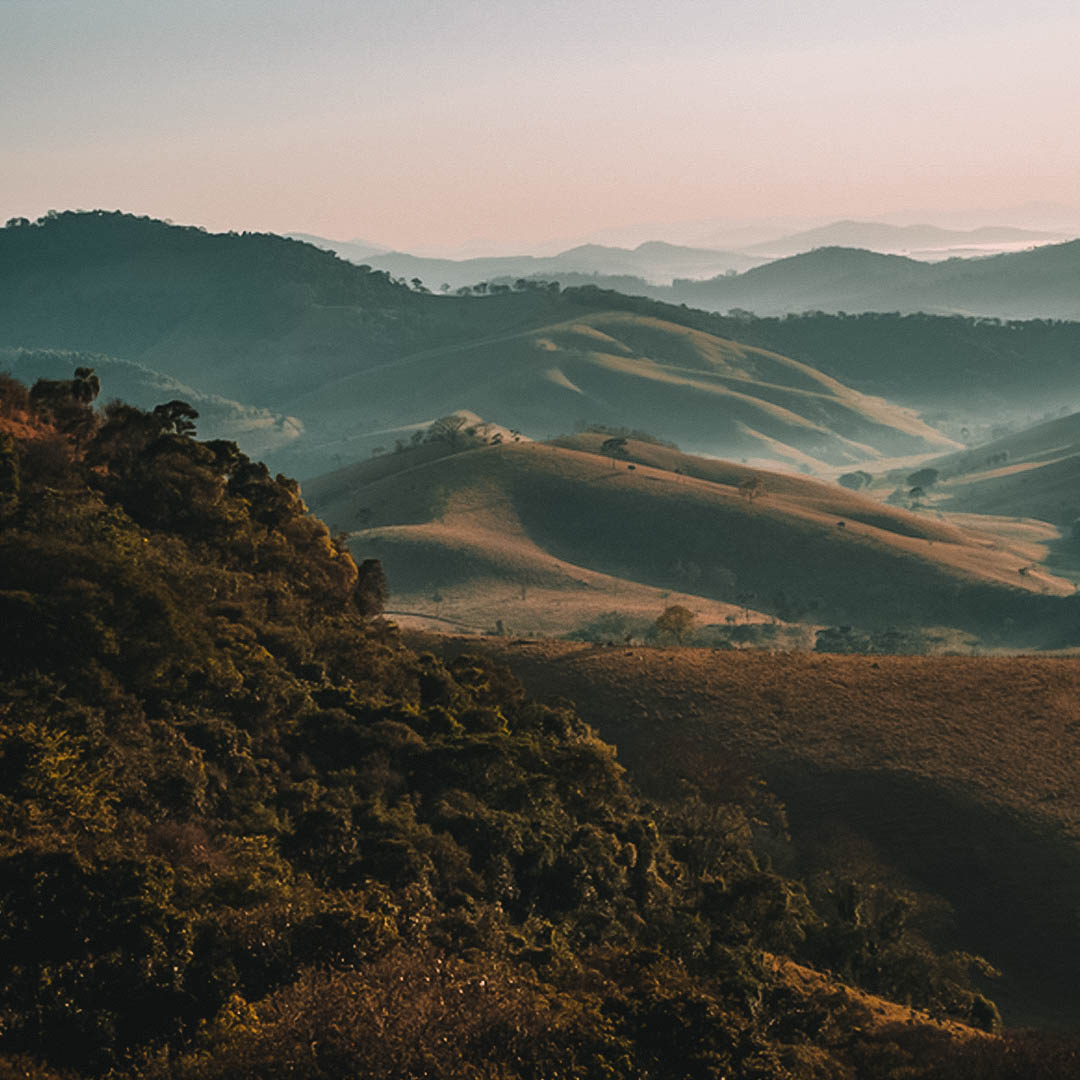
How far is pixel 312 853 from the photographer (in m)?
36.8

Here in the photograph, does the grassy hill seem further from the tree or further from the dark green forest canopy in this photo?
the tree

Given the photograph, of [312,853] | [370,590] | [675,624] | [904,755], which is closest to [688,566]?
[675,624]

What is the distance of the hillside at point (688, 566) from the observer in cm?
16438

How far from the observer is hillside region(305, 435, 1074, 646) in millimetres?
164375

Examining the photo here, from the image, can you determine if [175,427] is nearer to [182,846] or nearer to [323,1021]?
[182,846]

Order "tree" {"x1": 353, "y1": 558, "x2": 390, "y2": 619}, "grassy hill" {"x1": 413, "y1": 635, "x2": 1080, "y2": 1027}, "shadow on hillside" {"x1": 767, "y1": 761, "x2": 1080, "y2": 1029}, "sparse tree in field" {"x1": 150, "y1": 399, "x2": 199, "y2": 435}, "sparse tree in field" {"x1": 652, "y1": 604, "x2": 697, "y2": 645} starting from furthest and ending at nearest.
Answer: "sparse tree in field" {"x1": 652, "y1": 604, "x2": 697, "y2": 645}
"tree" {"x1": 353, "y1": 558, "x2": 390, "y2": 619}
"sparse tree in field" {"x1": 150, "y1": 399, "x2": 199, "y2": 435}
"grassy hill" {"x1": 413, "y1": 635, "x2": 1080, "y2": 1027}
"shadow on hillside" {"x1": 767, "y1": 761, "x2": 1080, "y2": 1029}

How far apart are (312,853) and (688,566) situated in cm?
15248

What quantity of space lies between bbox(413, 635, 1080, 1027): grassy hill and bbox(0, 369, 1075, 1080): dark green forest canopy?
3015mm

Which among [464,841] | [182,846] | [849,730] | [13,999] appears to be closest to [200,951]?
[13,999]

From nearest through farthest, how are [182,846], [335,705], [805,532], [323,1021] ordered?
1. [323,1021]
2. [182,846]
3. [335,705]
4. [805,532]

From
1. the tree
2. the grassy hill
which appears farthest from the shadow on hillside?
the tree

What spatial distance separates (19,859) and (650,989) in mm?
15679

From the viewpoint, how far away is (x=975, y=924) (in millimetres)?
54125

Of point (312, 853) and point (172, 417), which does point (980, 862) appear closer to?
point (312, 853)
